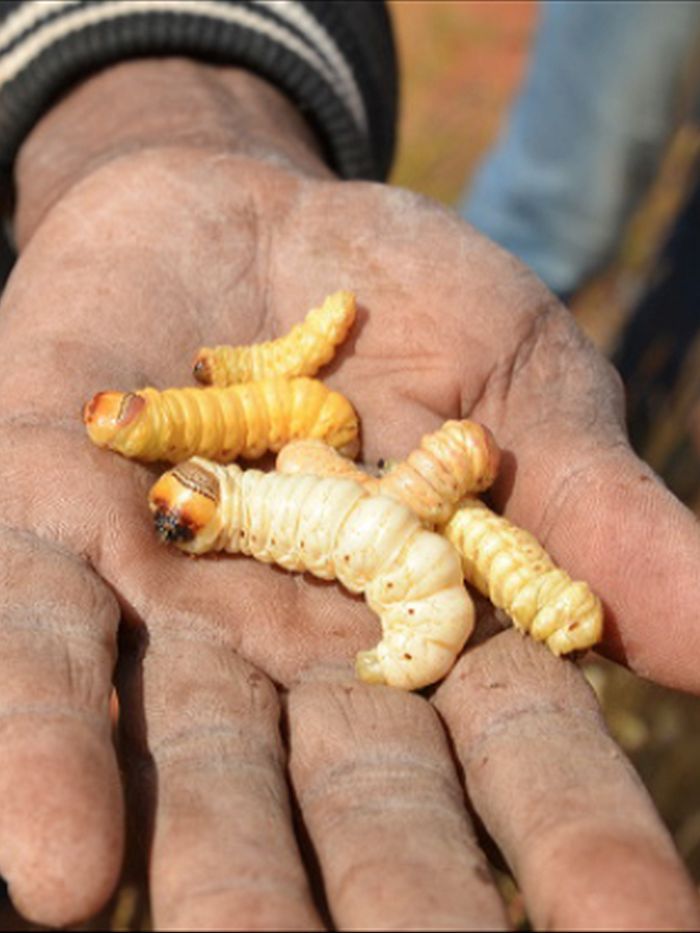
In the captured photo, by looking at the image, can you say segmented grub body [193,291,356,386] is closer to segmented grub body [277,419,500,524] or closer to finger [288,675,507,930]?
A: segmented grub body [277,419,500,524]

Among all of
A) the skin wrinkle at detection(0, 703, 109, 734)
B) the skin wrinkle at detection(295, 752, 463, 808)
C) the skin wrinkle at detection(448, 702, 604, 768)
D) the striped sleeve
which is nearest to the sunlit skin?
the skin wrinkle at detection(448, 702, 604, 768)

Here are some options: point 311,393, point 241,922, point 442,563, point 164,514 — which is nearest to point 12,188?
point 311,393

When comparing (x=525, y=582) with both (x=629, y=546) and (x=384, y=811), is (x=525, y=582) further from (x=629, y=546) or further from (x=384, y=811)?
(x=384, y=811)

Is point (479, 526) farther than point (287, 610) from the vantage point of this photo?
Yes

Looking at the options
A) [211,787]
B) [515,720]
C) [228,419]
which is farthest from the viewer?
[228,419]

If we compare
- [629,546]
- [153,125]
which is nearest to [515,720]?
[629,546]
